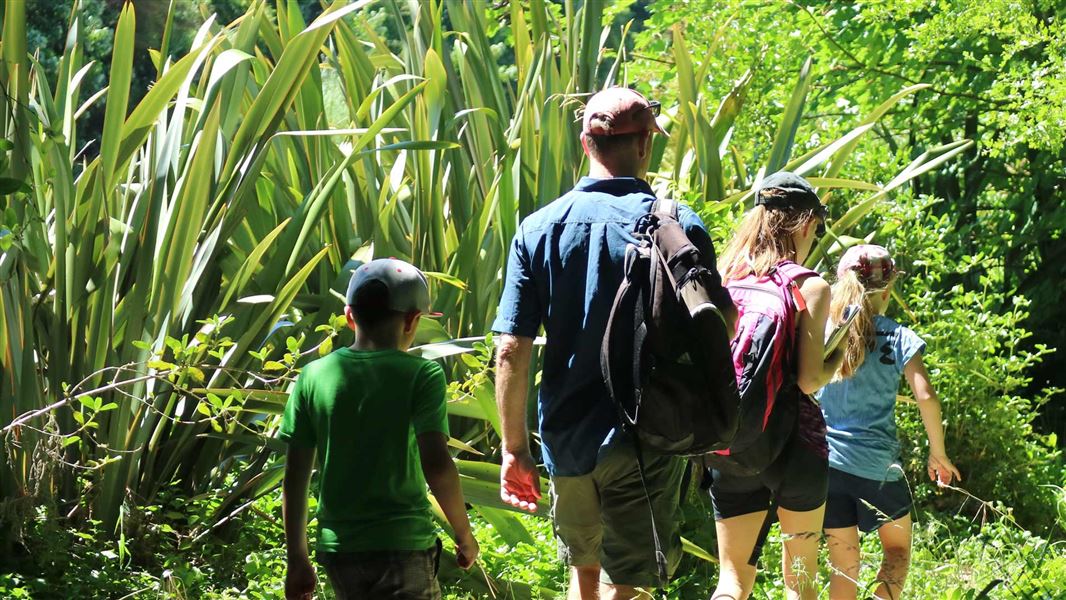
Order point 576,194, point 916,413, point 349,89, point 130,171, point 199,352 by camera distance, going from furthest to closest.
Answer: point 916,413, point 349,89, point 130,171, point 199,352, point 576,194

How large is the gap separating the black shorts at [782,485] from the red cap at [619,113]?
1.04 m

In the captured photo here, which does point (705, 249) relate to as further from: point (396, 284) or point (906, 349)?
point (906, 349)

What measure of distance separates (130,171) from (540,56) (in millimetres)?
1736

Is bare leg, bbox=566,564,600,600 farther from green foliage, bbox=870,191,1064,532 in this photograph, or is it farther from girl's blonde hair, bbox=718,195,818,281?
green foliage, bbox=870,191,1064,532

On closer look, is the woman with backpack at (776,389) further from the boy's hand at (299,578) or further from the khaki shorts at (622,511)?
the boy's hand at (299,578)

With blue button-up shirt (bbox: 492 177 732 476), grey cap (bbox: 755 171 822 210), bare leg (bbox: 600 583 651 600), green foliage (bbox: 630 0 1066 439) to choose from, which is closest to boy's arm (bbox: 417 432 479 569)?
blue button-up shirt (bbox: 492 177 732 476)

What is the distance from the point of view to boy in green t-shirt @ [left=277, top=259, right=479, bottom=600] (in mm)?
2572

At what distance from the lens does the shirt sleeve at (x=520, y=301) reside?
2.96m

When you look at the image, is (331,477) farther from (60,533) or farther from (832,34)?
(832,34)

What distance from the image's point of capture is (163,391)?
13.0ft

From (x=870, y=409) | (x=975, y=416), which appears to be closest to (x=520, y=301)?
(x=870, y=409)

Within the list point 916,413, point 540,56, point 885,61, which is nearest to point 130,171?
point 540,56

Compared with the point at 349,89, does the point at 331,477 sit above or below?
below

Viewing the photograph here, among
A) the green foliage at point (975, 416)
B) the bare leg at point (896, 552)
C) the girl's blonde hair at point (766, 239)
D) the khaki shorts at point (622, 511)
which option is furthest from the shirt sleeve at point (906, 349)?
the green foliage at point (975, 416)
